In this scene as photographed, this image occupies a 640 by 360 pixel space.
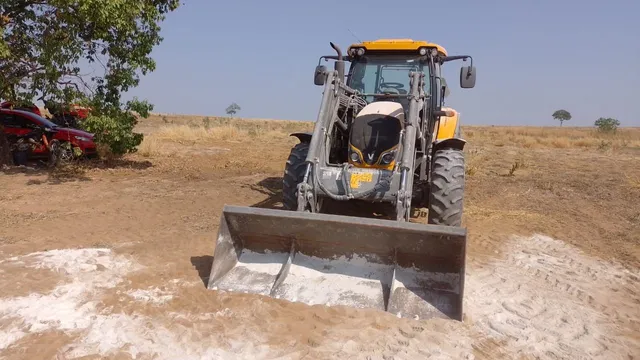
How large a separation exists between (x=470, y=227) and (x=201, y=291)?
4.14m

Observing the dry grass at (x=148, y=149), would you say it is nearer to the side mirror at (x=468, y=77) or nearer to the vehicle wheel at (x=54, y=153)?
the vehicle wheel at (x=54, y=153)

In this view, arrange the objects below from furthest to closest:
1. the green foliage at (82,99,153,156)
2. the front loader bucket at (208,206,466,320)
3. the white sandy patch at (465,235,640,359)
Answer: the green foliage at (82,99,153,156)
the front loader bucket at (208,206,466,320)
the white sandy patch at (465,235,640,359)

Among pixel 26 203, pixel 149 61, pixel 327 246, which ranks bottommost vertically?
pixel 26 203

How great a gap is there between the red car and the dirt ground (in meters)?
2.50

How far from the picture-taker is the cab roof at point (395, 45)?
6.76m

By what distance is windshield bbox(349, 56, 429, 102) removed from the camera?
6887 mm

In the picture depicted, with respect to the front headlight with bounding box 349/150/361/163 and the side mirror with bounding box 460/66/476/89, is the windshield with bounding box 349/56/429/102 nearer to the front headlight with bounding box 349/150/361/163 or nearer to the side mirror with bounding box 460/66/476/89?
the side mirror with bounding box 460/66/476/89

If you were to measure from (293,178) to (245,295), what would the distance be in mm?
2163

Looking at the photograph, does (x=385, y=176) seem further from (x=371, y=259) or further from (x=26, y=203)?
(x=26, y=203)

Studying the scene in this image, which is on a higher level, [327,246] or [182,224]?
[327,246]

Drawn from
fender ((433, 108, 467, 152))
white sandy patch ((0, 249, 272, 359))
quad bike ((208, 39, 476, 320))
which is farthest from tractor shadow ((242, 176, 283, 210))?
white sandy patch ((0, 249, 272, 359))

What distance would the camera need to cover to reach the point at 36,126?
12.4 metres

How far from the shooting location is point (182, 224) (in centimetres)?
703

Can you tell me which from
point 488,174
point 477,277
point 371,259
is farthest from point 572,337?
point 488,174
